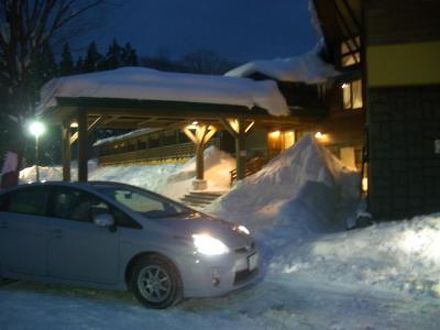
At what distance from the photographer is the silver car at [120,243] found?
669 centimetres

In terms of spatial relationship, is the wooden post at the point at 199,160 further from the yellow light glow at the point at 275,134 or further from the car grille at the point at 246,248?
the car grille at the point at 246,248

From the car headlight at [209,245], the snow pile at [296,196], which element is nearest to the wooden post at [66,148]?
the snow pile at [296,196]

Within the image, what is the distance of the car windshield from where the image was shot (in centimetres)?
739

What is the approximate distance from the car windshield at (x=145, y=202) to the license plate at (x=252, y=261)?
3.65ft

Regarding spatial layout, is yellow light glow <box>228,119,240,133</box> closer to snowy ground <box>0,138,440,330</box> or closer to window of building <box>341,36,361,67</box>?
window of building <box>341,36,361,67</box>

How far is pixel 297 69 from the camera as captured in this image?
28172 mm

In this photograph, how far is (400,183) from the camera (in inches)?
497

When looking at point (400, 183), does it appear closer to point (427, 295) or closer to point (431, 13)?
point (431, 13)

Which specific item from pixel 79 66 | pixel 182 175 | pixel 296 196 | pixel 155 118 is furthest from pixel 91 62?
pixel 296 196

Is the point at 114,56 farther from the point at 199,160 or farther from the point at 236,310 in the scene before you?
the point at 236,310

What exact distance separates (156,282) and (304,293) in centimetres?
205

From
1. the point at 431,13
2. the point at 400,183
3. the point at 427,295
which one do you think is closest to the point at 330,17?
the point at 431,13

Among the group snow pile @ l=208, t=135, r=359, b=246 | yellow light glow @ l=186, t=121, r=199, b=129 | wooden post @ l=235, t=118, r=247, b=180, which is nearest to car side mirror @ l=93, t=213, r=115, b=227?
snow pile @ l=208, t=135, r=359, b=246

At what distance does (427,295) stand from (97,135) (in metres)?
63.1
